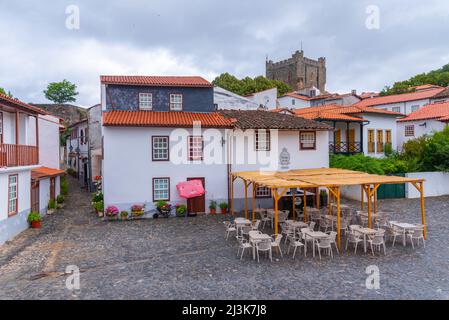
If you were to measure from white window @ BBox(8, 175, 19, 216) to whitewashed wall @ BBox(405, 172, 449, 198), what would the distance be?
26226 mm

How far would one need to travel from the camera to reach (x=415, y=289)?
967cm

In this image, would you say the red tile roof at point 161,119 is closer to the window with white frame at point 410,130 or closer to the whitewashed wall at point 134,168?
the whitewashed wall at point 134,168

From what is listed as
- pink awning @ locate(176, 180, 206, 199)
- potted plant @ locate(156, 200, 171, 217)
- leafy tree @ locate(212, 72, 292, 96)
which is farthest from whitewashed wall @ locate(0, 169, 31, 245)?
leafy tree @ locate(212, 72, 292, 96)

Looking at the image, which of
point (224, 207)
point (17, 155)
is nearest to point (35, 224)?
point (17, 155)

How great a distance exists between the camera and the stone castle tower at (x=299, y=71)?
93500mm

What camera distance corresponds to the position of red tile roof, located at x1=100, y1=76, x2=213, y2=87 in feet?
72.3

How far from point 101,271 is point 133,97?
13.6m

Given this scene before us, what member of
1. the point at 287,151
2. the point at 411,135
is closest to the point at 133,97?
the point at 287,151

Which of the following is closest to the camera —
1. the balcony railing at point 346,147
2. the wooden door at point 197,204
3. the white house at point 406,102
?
the wooden door at point 197,204

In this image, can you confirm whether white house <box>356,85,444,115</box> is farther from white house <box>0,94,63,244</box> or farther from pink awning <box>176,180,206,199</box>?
white house <box>0,94,63,244</box>

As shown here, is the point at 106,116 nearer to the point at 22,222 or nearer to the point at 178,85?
the point at 178,85

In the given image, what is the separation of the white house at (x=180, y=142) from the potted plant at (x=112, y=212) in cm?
41

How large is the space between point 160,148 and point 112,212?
4832 mm

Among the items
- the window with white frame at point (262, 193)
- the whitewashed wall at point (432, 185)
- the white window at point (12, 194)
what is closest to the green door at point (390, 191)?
the whitewashed wall at point (432, 185)
